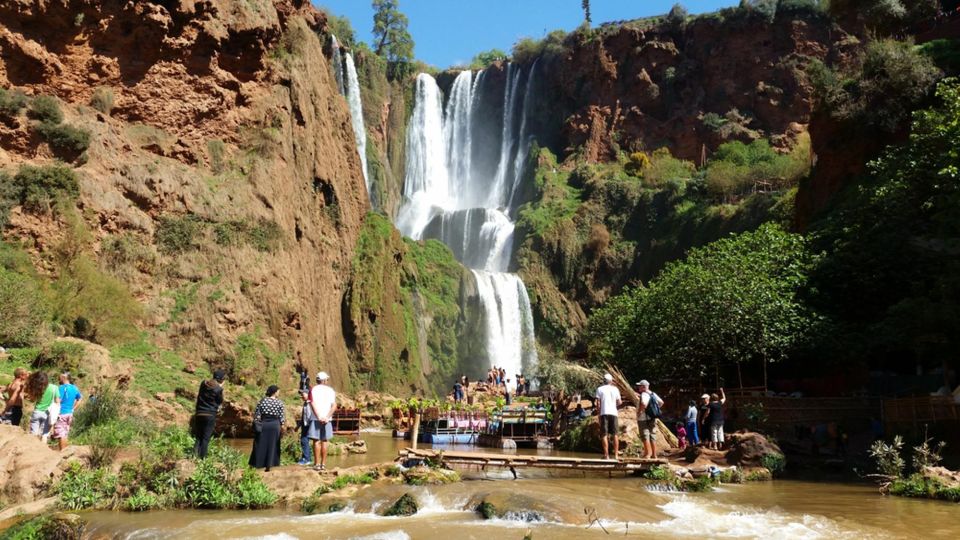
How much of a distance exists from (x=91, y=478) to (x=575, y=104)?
65048 mm

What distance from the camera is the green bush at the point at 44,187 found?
23938 millimetres

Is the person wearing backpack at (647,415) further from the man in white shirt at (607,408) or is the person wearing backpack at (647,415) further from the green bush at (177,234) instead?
the green bush at (177,234)

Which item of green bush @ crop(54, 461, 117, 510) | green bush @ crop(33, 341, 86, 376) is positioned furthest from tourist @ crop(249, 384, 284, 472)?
green bush @ crop(33, 341, 86, 376)

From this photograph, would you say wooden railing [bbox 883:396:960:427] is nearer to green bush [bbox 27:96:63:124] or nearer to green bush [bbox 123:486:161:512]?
green bush [bbox 123:486:161:512]

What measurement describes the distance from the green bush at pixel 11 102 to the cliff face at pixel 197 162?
0.44m

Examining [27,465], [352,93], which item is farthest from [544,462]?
[352,93]

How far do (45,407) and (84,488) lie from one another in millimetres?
3144

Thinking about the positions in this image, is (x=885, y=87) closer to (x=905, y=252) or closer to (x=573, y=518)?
(x=905, y=252)

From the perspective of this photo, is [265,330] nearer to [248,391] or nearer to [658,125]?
[248,391]

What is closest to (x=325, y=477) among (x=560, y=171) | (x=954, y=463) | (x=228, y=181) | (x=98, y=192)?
(x=954, y=463)

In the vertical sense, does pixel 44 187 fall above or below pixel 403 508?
above

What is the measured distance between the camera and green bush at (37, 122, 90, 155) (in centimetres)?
2582

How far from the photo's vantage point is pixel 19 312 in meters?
19.4

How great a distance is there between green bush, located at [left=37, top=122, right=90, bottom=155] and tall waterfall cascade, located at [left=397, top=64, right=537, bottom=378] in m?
38.3
